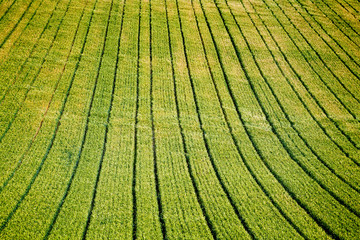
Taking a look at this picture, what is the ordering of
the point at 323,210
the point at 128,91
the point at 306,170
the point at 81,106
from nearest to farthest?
the point at 323,210 < the point at 306,170 < the point at 81,106 < the point at 128,91

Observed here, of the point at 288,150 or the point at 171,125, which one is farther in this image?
the point at 171,125

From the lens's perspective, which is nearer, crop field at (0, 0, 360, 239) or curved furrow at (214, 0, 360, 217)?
crop field at (0, 0, 360, 239)

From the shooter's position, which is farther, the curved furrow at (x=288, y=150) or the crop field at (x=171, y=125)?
the curved furrow at (x=288, y=150)

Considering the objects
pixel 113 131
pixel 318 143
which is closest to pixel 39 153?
pixel 113 131

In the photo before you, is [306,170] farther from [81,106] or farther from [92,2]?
[92,2]

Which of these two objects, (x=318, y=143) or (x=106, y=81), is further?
(x=106, y=81)

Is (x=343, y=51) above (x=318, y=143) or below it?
above

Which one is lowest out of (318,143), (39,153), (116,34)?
(39,153)

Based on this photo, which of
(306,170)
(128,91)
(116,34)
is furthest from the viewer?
(116,34)
